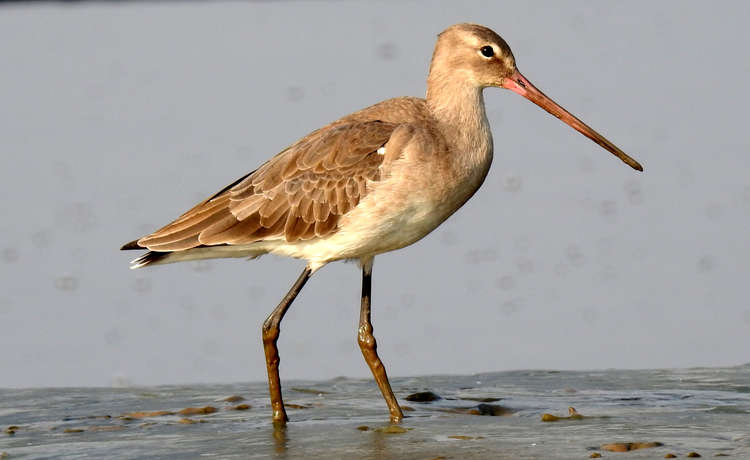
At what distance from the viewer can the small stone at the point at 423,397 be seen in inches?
308

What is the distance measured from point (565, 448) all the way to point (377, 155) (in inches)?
89.5

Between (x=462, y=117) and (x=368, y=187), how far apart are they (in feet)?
2.50

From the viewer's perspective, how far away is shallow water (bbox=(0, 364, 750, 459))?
6.32 m

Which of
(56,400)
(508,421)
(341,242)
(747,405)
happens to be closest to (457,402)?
(508,421)

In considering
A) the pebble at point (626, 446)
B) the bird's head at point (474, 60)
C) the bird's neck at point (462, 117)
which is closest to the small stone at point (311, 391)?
the bird's neck at point (462, 117)

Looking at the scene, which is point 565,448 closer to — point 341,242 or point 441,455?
point 441,455

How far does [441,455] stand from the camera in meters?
6.11

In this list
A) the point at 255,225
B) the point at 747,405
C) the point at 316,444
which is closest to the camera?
the point at 316,444

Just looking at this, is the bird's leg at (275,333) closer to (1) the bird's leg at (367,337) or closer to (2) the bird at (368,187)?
(2) the bird at (368,187)

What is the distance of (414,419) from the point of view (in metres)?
7.19

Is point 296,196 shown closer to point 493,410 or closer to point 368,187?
point 368,187

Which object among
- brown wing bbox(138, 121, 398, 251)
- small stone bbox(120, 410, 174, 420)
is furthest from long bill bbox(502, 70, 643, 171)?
small stone bbox(120, 410, 174, 420)

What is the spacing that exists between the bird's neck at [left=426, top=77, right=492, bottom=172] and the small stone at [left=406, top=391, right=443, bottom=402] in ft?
4.86

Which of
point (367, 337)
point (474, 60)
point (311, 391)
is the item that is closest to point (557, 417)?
point (367, 337)
